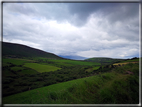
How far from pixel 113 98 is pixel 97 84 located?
2.36 meters

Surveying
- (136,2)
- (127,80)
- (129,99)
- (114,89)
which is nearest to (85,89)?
(114,89)

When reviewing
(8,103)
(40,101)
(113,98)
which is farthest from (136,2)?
(8,103)

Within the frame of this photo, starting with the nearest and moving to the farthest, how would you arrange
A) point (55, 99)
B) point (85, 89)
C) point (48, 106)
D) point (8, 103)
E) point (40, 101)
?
point (8, 103) → point (48, 106) → point (40, 101) → point (55, 99) → point (85, 89)

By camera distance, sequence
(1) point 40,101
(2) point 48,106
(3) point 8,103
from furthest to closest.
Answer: (1) point 40,101
(2) point 48,106
(3) point 8,103

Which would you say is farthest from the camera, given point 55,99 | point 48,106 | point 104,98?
point 104,98

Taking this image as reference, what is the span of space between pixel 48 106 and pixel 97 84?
5.88 meters

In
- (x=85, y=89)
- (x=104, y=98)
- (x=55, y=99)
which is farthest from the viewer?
(x=85, y=89)

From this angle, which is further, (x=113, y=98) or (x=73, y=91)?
(x=73, y=91)

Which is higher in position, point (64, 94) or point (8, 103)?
point (8, 103)

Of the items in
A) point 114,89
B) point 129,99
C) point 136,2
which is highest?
point 136,2

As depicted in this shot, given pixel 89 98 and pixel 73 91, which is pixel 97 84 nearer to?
pixel 89 98

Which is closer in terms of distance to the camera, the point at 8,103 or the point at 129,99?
the point at 8,103

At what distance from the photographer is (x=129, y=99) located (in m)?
6.10

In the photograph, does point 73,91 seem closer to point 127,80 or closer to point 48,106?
point 48,106
